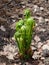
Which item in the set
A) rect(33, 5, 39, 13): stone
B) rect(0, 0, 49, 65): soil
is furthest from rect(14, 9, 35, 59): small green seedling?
rect(33, 5, 39, 13): stone

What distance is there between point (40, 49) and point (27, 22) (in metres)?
0.48

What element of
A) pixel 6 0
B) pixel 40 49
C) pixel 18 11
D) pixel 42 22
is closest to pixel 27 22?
pixel 40 49

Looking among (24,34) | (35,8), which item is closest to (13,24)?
(35,8)

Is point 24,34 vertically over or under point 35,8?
over

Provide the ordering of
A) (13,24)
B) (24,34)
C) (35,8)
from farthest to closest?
(35,8) < (13,24) < (24,34)

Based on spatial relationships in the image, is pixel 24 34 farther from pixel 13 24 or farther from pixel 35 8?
pixel 35 8

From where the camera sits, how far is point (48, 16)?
3396 mm

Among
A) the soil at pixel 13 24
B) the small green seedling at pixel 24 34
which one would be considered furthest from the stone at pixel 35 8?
the small green seedling at pixel 24 34

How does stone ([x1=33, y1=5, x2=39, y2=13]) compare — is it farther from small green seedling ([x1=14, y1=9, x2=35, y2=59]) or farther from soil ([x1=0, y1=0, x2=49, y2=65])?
small green seedling ([x1=14, y1=9, x2=35, y2=59])

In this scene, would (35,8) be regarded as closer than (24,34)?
No

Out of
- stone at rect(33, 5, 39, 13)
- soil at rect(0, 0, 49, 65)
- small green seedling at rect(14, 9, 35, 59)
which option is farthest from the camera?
stone at rect(33, 5, 39, 13)

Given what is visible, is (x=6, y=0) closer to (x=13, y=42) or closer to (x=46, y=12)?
(x=46, y=12)

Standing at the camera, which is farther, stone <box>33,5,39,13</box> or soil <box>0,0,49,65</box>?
stone <box>33,5,39,13</box>

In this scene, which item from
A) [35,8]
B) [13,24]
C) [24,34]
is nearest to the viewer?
[24,34]
